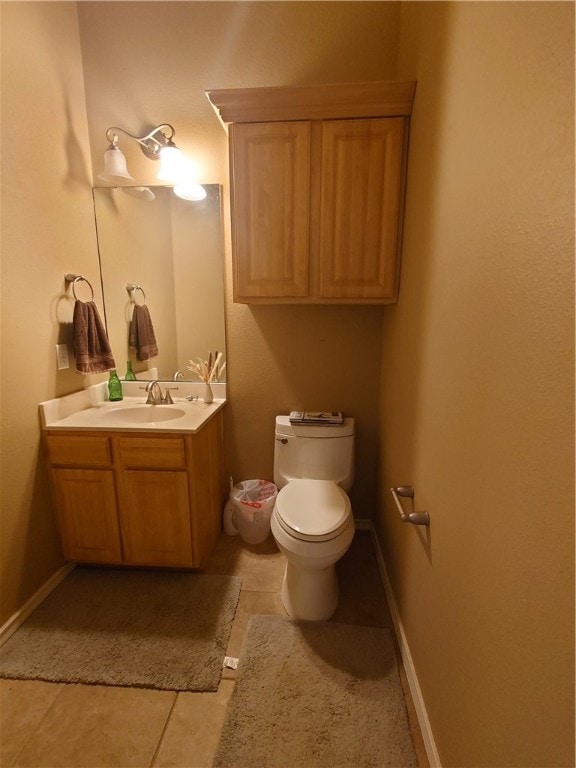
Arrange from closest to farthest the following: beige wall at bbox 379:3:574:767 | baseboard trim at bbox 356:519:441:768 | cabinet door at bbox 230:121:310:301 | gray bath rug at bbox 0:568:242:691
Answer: beige wall at bbox 379:3:574:767 < baseboard trim at bbox 356:519:441:768 < gray bath rug at bbox 0:568:242:691 < cabinet door at bbox 230:121:310:301

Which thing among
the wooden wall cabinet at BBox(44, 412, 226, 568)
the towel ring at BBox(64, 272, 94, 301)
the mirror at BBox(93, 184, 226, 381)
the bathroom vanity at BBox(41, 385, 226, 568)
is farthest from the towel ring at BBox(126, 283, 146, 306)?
the wooden wall cabinet at BBox(44, 412, 226, 568)

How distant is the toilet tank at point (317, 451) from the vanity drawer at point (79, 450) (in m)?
0.87

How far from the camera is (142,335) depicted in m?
2.02

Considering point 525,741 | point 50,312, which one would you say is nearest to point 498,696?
point 525,741

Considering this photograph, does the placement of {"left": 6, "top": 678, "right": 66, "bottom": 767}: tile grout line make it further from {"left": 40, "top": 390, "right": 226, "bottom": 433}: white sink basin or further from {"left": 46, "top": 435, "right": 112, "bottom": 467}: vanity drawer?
{"left": 40, "top": 390, "right": 226, "bottom": 433}: white sink basin

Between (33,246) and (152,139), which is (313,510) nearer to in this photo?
(33,246)

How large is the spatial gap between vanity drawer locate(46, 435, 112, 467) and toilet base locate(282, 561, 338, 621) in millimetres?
1004

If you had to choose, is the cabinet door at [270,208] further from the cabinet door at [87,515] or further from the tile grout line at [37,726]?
the tile grout line at [37,726]

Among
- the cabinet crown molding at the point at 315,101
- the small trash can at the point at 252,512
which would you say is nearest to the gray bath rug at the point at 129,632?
the small trash can at the point at 252,512

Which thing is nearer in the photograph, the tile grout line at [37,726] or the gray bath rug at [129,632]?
the tile grout line at [37,726]

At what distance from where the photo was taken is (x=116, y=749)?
3.41ft

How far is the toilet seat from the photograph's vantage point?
1.33m

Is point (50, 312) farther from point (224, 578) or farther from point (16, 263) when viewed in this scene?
point (224, 578)

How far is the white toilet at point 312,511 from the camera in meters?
1.34
